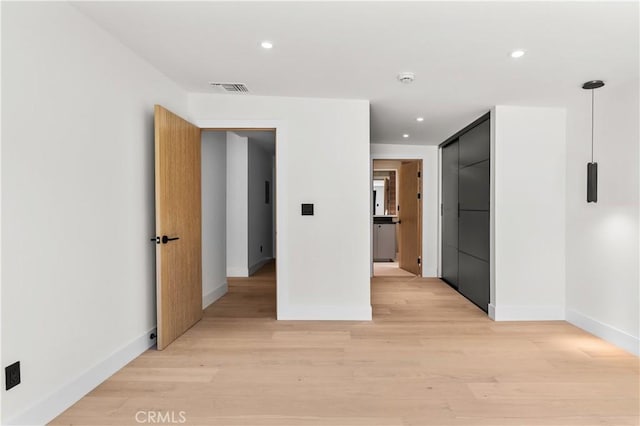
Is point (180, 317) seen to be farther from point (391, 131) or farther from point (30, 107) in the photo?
point (391, 131)

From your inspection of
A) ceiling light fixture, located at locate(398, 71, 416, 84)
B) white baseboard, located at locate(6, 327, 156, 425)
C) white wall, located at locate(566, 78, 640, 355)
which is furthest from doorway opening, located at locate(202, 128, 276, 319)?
white wall, located at locate(566, 78, 640, 355)

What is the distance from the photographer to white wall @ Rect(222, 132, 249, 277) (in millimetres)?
5543

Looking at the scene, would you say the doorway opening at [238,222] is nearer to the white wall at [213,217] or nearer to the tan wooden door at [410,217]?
the white wall at [213,217]

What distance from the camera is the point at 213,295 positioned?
13.5 feet

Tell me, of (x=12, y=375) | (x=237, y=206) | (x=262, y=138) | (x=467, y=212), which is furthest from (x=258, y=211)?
(x=12, y=375)

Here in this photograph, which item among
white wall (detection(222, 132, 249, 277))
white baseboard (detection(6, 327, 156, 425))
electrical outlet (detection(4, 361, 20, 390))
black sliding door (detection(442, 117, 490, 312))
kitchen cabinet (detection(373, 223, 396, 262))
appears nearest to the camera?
electrical outlet (detection(4, 361, 20, 390))

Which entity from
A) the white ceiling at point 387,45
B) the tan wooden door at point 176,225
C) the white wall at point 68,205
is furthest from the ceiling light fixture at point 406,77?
the white wall at point 68,205

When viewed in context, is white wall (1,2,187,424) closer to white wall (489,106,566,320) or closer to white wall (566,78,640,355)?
white wall (489,106,566,320)

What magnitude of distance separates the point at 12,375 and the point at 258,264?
468 cm

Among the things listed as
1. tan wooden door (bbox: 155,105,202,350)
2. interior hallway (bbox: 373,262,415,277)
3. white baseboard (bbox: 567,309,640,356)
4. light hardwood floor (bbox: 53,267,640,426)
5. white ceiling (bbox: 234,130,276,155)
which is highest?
white ceiling (bbox: 234,130,276,155)

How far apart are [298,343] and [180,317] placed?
1.09m

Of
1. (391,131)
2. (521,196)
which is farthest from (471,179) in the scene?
(391,131)

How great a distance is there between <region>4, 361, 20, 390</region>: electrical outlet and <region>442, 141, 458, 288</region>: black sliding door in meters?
4.66

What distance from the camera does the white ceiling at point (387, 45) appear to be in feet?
6.05
